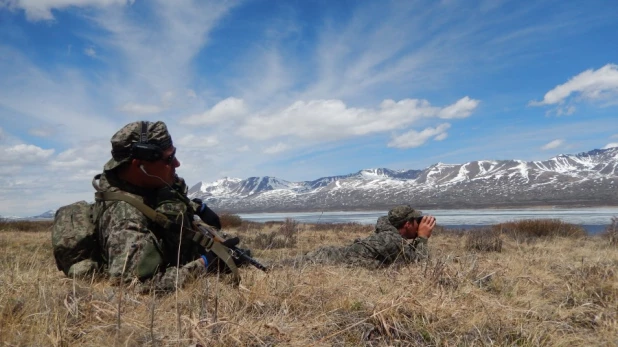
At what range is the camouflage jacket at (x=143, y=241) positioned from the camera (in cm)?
295

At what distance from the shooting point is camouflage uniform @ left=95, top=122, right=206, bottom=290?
2959 mm

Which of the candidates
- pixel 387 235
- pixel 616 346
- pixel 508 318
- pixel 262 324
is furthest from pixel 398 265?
pixel 262 324

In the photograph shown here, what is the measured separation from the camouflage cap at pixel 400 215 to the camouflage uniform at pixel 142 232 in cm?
297

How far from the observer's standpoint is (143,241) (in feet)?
9.85

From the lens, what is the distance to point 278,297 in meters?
2.91

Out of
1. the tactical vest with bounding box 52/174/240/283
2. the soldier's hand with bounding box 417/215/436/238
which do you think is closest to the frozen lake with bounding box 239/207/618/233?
the soldier's hand with bounding box 417/215/436/238

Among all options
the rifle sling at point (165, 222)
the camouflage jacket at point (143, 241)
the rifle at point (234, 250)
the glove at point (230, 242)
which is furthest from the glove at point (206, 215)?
the rifle sling at point (165, 222)

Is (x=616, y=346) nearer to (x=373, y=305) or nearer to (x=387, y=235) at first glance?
(x=373, y=305)

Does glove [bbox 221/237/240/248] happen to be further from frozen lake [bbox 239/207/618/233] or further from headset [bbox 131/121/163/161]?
frozen lake [bbox 239/207/618/233]

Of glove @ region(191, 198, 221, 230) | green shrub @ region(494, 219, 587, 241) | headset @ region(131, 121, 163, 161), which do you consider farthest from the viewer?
green shrub @ region(494, 219, 587, 241)

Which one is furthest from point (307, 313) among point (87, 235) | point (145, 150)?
point (87, 235)

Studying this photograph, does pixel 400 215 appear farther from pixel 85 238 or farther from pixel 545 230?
pixel 545 230

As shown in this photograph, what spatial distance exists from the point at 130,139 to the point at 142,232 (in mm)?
771

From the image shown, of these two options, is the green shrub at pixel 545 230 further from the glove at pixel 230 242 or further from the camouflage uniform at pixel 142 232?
the camouflage uniform at pixel 142 232
